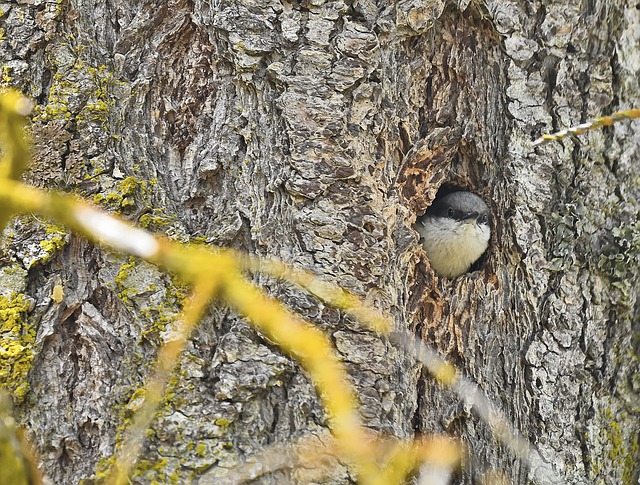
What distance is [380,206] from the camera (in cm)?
231

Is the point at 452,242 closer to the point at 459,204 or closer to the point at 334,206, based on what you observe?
the point at 459,204

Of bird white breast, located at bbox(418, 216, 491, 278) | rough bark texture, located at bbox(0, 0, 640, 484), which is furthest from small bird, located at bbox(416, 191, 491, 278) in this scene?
rough bark texture, located at bbox(0, 0, 640, 484)

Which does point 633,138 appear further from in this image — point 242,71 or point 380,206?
point 242,71

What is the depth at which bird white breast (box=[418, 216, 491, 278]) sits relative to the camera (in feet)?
9.26

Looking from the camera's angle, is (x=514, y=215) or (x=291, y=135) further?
(x=514, y=215)

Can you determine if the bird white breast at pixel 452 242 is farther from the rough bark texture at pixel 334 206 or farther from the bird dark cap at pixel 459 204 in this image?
the rough bark texture at pixel 334 206

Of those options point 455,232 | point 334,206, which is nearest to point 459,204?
point 455,232

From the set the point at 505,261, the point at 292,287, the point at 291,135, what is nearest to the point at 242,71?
the point at 291,135

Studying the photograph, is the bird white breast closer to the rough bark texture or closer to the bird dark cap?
the bird dark cap

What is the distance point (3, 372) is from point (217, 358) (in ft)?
1.94

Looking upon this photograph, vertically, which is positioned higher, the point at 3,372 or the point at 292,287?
the point at 292,287

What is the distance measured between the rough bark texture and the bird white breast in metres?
0.22

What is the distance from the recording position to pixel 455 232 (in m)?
3.13

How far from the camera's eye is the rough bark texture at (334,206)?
214 centimetres
